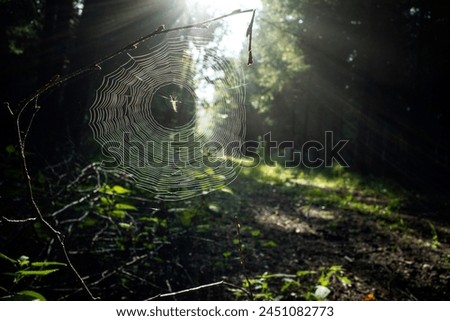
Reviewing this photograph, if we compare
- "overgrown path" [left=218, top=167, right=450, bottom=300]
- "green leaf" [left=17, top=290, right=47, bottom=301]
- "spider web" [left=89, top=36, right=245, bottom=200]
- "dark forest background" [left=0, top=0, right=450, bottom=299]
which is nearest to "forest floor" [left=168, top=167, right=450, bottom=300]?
"overgrown path" [left=218, top=167, right=450, bottom=300]

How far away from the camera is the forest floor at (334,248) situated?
2.69 meters

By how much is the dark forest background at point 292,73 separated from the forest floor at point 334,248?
0.23 meters

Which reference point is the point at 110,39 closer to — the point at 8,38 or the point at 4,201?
the point at 4,201

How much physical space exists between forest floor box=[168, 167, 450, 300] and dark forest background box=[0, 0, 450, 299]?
234 mm

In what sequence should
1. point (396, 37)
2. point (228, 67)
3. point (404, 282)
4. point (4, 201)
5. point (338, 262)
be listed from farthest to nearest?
point (396, 37) → point (338, 262) → point (404, 282) → point (228, 67) → point (4, 201)

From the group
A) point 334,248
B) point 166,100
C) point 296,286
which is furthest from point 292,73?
point 296,286

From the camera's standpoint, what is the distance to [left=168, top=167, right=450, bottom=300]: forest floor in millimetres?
2689

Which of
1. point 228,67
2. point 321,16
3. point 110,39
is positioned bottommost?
point 228,67

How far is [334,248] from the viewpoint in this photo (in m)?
3.89

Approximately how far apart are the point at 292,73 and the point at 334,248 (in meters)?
12.7

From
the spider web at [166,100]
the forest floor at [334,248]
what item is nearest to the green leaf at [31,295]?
the forest floor at [334,248]

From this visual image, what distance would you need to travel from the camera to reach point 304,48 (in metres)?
13.4
